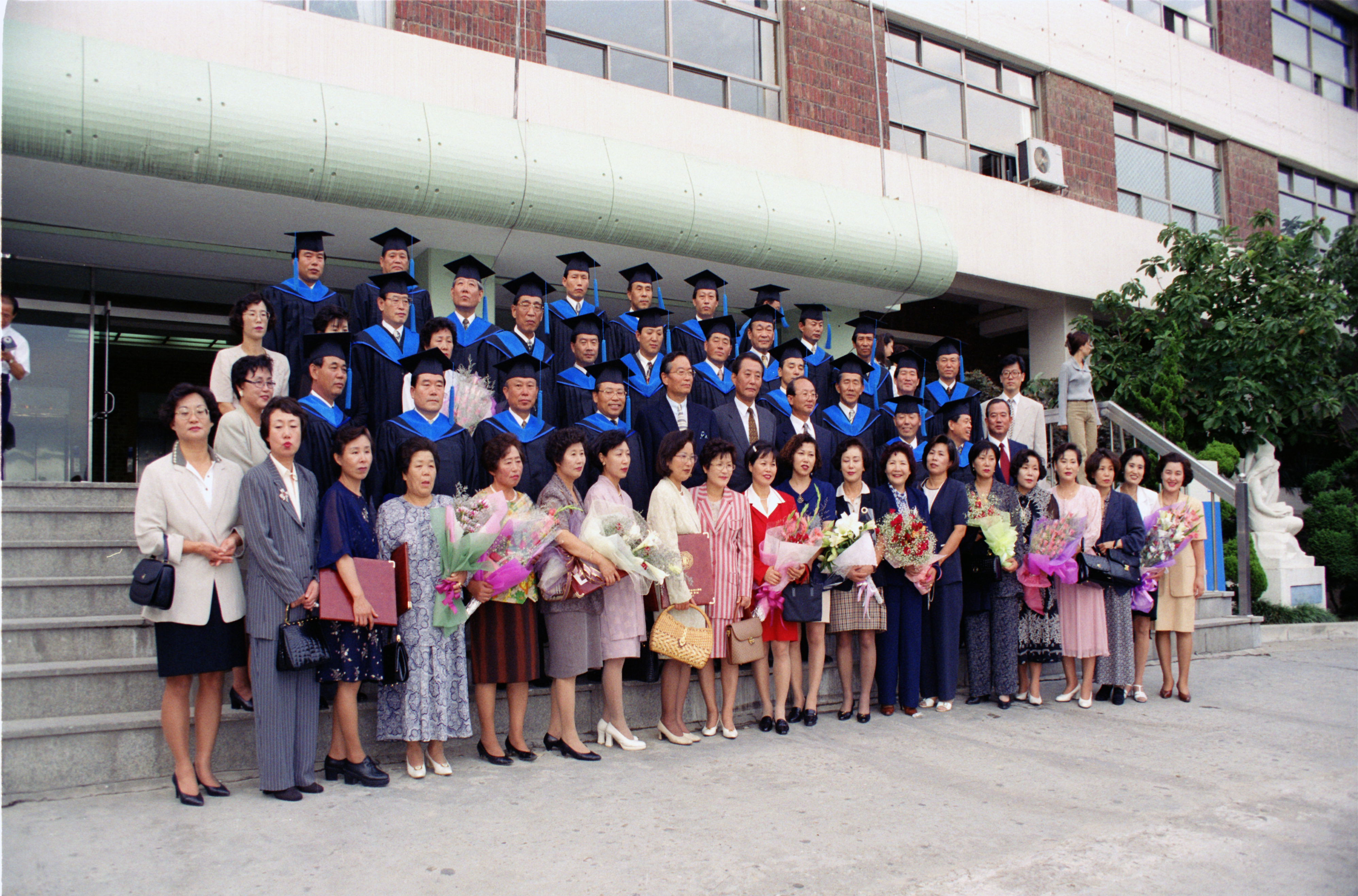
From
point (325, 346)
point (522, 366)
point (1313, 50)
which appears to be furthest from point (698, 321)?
point (1313, 50)

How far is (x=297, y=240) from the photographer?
6.23 m

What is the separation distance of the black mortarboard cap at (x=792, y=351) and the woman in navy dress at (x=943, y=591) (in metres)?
1.26

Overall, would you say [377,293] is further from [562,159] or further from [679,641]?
[679,641]

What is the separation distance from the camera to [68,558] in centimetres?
560

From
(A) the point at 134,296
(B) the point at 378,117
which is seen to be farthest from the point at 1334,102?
(A) the point at 134,296

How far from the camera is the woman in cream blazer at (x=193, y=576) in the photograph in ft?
13.5

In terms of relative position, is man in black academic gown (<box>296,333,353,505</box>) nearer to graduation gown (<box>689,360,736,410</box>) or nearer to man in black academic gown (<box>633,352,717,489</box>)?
man in black academic gown (<box>633,352,717,489</box>)

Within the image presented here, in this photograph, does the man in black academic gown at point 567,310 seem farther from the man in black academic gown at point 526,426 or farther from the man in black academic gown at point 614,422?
the man in black academic gown at point 526,426

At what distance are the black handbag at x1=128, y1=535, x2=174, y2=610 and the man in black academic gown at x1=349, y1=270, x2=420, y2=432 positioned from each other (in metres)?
1.70

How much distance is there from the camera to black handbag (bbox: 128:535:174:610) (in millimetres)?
3971

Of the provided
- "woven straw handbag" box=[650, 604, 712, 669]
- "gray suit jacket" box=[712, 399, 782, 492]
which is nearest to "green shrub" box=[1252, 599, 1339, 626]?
"gray suit jacket" box=[712, 399, 782, 492]

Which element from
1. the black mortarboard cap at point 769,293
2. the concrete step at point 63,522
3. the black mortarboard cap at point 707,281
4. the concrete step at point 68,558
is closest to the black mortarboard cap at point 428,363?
the concrete step at point 68,558

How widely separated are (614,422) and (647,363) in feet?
2.78

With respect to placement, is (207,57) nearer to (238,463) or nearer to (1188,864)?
(238,463)
